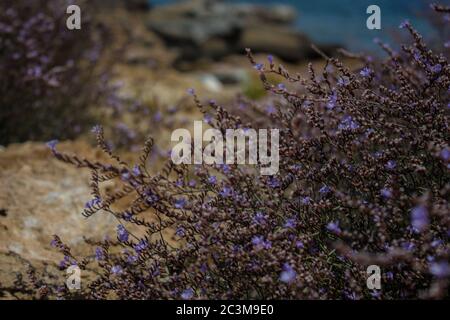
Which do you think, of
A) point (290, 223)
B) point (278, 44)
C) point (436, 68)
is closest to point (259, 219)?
point (290, 223)

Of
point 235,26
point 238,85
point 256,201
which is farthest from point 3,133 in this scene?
point 235,26

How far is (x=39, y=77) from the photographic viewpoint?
427 cm

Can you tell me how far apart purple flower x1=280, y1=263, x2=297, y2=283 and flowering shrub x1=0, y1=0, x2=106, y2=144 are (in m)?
2.76

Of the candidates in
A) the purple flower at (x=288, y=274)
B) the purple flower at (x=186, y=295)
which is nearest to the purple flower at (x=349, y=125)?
the purple flower at (x=288, y=274)

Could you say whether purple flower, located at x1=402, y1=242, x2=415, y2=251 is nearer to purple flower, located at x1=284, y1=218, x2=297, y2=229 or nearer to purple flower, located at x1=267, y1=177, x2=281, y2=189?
purple flower, located at x1=284, y1=218, x2=297, y2=229

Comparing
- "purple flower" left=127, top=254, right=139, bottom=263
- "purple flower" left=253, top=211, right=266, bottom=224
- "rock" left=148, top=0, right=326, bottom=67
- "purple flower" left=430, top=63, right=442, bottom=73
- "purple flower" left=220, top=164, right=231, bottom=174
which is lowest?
"purple flower" left=127, top=254, right=139, bottom=263

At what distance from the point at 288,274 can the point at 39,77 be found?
2.99 metres

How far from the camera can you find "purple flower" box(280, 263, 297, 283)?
6.22ft

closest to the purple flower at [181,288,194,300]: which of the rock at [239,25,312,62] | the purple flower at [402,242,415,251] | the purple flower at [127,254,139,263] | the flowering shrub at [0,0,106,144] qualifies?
the purple flower at [127,254,139,263]

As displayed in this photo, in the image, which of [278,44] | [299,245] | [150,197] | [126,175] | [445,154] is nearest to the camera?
[445,154]

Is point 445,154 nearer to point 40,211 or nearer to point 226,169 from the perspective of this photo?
point 226,169

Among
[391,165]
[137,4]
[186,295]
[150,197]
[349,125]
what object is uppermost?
[137,4]

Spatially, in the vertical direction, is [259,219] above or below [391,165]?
below

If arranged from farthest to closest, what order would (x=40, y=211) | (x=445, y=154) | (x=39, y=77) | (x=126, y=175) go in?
(x=39, y=77)
(x=40, y=211)
(x=126, y=175)
(x=445, y=154)
